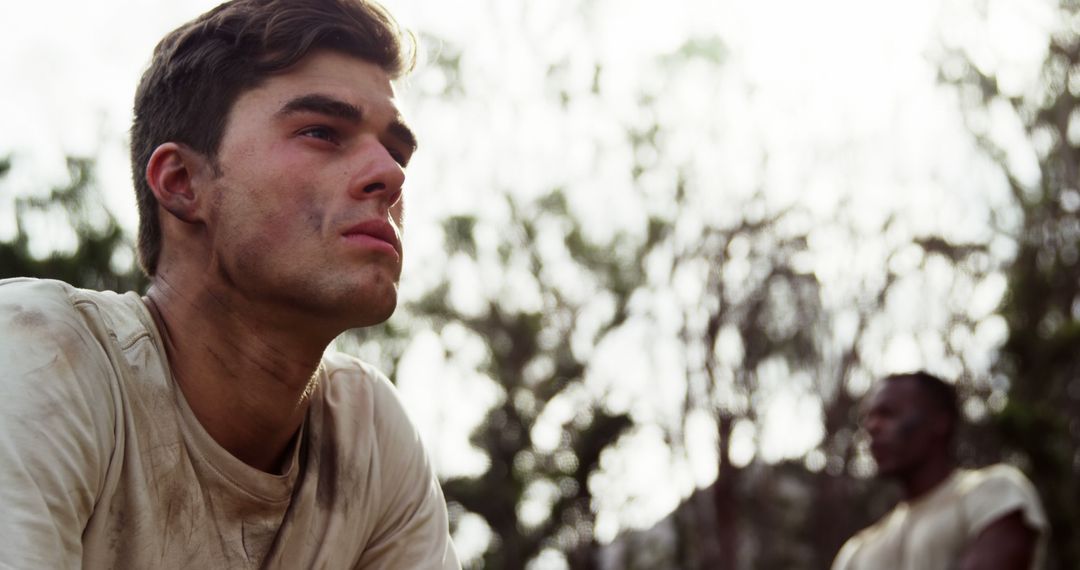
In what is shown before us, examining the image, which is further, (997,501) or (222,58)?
(997,501)

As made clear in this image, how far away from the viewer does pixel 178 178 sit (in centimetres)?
249

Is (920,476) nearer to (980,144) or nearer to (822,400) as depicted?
(980,144)

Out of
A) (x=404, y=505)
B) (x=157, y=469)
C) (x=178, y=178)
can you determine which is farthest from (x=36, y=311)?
(x=404, y=505)

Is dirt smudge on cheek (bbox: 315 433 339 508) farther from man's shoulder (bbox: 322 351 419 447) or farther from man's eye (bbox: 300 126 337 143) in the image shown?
man's eye (bbox: 300 126 337 143)

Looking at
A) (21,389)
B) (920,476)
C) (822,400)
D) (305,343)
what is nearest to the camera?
(21,389)

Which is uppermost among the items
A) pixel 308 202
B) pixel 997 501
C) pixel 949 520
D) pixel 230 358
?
pixel 308 202

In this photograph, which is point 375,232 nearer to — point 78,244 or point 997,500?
point 997,500

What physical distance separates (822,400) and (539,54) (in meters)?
7.22

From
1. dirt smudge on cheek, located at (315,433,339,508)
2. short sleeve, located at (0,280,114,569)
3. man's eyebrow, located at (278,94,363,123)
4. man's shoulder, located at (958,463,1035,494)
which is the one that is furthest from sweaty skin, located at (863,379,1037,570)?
short sleeve, located at (0,280,114,569)

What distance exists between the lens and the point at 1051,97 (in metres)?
16.1

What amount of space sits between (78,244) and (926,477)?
13.2m

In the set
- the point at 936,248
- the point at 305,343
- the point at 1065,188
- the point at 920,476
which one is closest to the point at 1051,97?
the point at 1065,188

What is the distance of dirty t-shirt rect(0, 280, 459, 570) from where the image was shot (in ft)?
6.43

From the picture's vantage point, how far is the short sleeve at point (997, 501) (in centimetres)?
540
